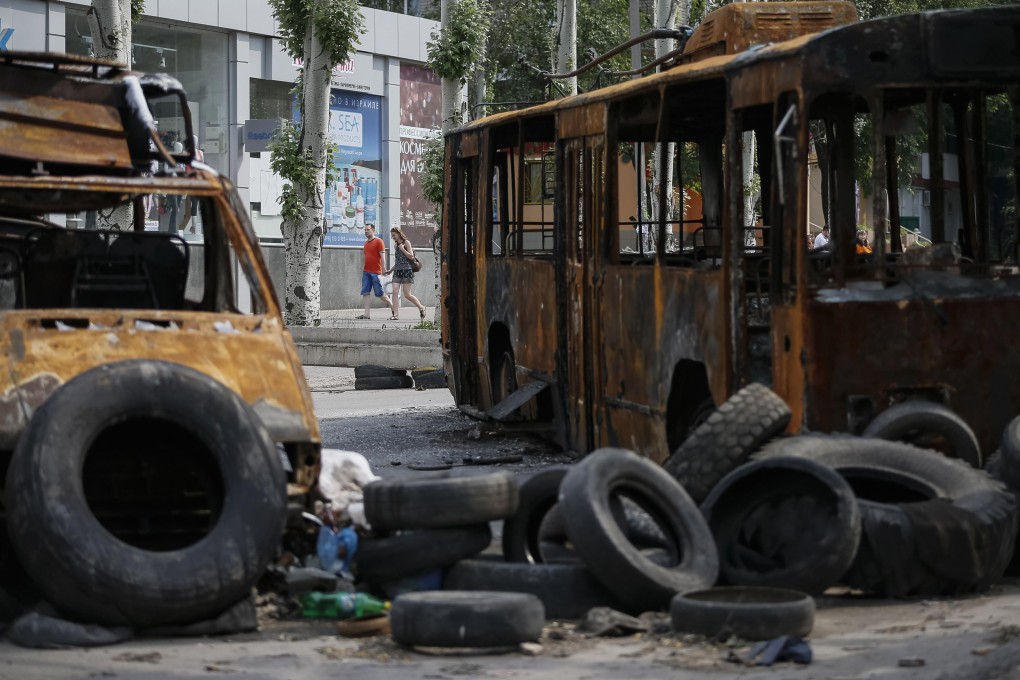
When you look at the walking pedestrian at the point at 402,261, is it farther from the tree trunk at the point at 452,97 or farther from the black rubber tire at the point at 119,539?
the black rubber tire at the point at 119,539

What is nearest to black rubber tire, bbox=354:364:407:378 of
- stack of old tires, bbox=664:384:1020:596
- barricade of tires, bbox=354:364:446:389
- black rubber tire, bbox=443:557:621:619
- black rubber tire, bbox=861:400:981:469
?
barricade of tires, bbox=354:364:446:389

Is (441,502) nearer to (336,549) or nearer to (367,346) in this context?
(336,549)

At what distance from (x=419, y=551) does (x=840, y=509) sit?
66.9 inches

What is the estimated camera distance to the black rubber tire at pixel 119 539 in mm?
5996

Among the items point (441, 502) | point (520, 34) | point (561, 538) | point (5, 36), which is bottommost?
point (561, 538)

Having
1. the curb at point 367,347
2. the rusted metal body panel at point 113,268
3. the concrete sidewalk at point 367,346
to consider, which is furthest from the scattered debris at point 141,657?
the curb at point 367,347

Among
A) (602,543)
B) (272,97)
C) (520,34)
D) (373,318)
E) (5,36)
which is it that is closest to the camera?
(602,543)

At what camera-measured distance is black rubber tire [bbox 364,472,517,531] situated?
22.4 feet

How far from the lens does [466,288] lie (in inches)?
588

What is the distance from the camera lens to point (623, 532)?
700 centimetres

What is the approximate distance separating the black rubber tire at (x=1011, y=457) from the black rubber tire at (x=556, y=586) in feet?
7.10

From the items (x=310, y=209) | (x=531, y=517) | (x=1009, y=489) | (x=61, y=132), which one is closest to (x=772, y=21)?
(x=1009, y=489)

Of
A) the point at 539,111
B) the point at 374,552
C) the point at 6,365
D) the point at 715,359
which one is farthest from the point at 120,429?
the point at 539,111

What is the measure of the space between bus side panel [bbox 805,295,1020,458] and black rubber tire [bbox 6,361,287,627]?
3009 mm
